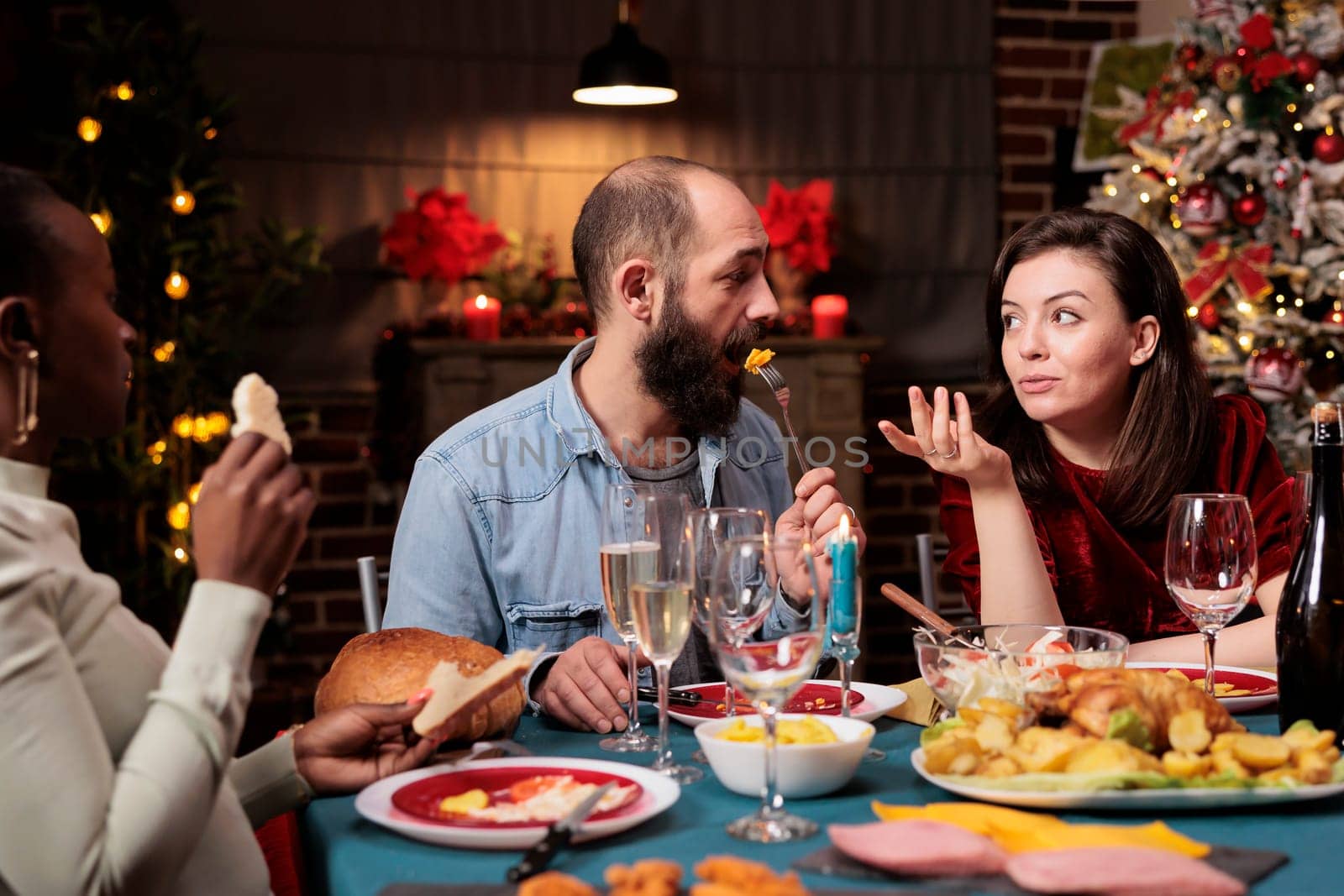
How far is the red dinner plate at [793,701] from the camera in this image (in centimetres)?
147

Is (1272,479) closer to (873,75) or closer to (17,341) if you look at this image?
(17,341)

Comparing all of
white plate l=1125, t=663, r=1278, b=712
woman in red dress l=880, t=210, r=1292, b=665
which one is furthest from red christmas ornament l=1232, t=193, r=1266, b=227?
white plate l=1125, t=663, r=1278, b=712

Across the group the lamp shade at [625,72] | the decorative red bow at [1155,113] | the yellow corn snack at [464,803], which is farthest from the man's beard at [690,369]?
the decorative red bow at [1155,113]

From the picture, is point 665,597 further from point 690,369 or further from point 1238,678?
point 690,369

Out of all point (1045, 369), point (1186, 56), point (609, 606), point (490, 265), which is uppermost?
point (1186, 56)

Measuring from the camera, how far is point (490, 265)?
14.2 ft

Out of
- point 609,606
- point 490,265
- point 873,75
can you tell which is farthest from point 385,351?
point 609,606

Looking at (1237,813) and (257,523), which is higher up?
(257,523)

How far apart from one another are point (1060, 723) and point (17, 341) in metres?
0.93

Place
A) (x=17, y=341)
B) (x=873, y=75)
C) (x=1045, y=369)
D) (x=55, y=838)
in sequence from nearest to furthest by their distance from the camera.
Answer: (x=55, y=838)
(x=17, y=341)
(x=1045, y=369)
(x=873, y=75)

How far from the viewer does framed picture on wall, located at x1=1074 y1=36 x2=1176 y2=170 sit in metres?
4.73

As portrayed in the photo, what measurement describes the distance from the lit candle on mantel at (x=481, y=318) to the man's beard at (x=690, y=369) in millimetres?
1992

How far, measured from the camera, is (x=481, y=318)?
13.3 feet

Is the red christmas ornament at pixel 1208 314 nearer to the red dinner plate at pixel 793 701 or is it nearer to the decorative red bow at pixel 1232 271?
the decorative red bow at pixel 1232 271
